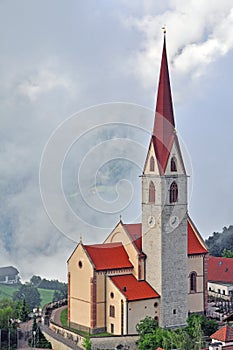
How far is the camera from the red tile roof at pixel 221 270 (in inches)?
2415

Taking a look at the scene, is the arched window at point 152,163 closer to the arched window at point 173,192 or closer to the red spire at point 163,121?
the red spire at point 163,121

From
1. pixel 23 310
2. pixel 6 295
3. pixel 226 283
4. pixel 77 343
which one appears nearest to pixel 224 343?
pixel 77 343

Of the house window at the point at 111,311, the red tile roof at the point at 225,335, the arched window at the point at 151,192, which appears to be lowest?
the red tile roof at the point at 225,335

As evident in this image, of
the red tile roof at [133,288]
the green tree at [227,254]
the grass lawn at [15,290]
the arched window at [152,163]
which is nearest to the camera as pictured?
the red tile roof at [133,288]

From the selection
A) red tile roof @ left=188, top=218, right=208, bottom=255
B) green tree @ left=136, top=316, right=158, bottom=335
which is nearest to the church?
green tree @ left=136, top=316, right=158, bottom=335

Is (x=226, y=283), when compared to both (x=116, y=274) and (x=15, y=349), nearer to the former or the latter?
(x=116, y=274)

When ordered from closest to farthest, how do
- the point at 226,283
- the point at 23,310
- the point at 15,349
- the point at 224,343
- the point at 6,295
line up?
the point at 224,343 < the point at 15,349 < the point at 23,310 < the point at 226,283 < the point at 6,295

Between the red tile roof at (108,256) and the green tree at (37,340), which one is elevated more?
the red tile roof at (108,256)

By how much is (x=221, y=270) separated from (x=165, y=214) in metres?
16.3

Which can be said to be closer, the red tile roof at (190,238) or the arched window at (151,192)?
the arched window at (151,192)

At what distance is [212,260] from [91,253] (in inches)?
703

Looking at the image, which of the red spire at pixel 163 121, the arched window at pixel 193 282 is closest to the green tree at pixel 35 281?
the arched window at pixel 193 282

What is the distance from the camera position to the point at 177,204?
1889 inches

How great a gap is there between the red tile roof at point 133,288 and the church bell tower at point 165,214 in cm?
44
